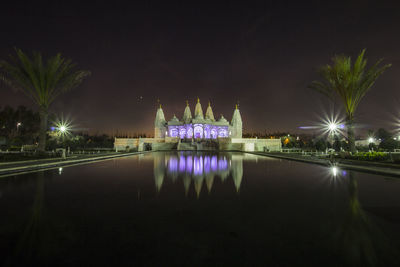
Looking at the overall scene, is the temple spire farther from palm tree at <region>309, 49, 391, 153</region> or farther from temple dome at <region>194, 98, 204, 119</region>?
palm tree at <region>309, 49, 391, 153</region>

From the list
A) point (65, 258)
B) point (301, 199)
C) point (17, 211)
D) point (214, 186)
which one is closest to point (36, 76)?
point (17, 211)

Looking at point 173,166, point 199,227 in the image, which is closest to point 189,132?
point 173,166

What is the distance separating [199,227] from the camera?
401 centimetres

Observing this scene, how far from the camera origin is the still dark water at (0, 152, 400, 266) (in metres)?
2.99

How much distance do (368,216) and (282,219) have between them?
78.0 inches

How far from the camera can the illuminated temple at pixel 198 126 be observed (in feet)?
222

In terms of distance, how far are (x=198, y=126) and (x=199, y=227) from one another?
6381 centimetres

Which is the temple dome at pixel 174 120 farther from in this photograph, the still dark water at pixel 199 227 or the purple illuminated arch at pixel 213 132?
the still dark water at pixel 199 227

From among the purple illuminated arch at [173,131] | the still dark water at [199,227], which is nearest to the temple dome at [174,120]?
the purple illuminated arch at [173,131]

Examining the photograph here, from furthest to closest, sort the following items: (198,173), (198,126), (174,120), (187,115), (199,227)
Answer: (174,120) < (187,115) < (198,126) < (198,173) < (199,227)

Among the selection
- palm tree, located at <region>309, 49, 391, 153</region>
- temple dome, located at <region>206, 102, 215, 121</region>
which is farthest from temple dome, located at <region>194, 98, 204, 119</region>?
palm tree, located at <region>309, 49, 391, 153</region>

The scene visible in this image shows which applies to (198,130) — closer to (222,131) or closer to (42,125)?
(222,131)

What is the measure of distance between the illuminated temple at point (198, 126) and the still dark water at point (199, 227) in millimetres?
60932

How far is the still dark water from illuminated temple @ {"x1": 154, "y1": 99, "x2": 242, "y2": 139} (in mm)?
60932
